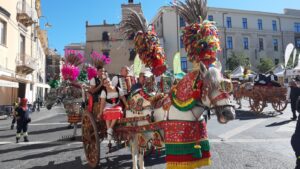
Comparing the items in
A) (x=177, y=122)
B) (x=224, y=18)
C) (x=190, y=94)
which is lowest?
(x=177, y=122)

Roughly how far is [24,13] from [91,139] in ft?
68.5

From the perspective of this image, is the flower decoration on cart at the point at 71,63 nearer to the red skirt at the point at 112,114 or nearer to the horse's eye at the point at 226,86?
the red skirt at the point at 112,114

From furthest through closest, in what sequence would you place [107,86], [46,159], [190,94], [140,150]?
[46,159] → [107,86] → [140,150] → [190,94]

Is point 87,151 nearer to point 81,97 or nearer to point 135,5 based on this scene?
point 81,97

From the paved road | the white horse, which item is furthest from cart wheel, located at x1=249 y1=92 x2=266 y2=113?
the white horse

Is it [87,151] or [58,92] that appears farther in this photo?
[58,92]

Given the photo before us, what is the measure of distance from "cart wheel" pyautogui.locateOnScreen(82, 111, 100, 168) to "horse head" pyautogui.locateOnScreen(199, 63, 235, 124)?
9.37 feet

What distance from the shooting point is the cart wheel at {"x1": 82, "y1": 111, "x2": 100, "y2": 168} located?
5.52m

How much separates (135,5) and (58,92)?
31.0m

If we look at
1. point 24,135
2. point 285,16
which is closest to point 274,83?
point 24,135

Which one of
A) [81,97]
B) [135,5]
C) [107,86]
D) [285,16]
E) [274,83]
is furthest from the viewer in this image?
[285,16]

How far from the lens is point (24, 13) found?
2305 centimetres

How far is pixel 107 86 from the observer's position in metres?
5.66

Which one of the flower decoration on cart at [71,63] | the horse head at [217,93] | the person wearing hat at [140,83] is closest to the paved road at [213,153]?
the person wearing hat at [140,83]
